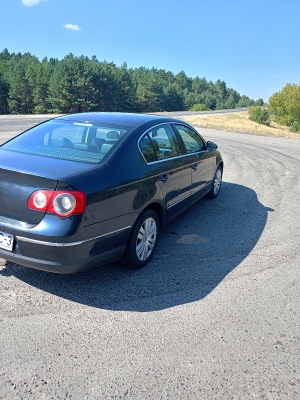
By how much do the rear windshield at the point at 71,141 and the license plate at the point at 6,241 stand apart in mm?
911

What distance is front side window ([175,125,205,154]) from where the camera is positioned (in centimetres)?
524

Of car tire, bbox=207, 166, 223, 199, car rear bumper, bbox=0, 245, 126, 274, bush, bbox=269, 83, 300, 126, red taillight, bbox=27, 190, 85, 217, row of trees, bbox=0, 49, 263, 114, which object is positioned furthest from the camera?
row of trees, bbox=0, 49, 263, 114

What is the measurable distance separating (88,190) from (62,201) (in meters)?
0.24

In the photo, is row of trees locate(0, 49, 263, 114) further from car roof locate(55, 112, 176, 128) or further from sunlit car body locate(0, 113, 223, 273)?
sunlit car body locate(0, 113, 223, 273)

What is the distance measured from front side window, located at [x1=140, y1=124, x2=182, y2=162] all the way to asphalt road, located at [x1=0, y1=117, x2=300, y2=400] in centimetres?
120

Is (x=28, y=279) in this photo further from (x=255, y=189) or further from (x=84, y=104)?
(x=84, y=104)

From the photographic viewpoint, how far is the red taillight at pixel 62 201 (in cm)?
296

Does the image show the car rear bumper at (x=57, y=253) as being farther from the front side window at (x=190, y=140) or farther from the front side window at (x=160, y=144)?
the front side window at (x=190, y=140)

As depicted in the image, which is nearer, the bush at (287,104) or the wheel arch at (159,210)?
the wheel arch at (159,210)

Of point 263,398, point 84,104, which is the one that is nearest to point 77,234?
point 263,398

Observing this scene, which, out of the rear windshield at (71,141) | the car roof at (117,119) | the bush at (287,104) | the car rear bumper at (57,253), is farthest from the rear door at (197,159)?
the bush at (287,104)

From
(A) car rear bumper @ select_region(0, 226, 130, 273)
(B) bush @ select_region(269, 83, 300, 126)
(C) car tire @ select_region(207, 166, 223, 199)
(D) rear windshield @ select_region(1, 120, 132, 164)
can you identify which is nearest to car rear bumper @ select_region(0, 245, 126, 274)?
(A) car rear bumper @ select_region(0, 226, 130, 273)

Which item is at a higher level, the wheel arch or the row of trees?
the row of trees

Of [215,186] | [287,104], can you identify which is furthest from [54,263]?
[287,104]
